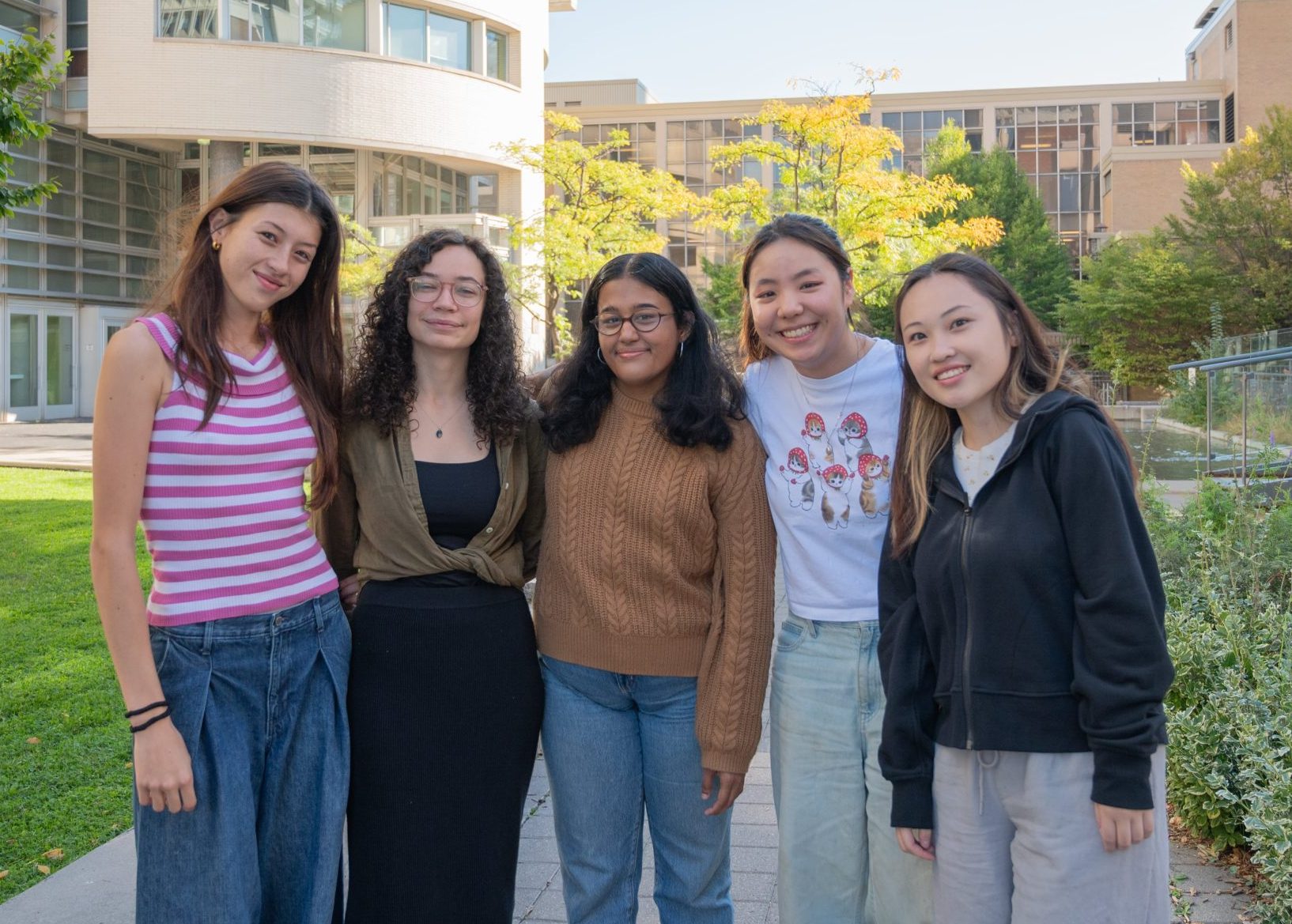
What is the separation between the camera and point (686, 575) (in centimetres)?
297

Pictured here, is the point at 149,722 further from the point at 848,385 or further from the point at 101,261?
the point at 101,261

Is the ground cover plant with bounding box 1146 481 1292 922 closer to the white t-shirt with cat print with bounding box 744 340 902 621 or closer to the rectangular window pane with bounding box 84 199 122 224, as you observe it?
the white t-shirt with cat print with bounding box 744 340 902 621

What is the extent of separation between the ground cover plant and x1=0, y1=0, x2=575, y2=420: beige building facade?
65.4 feet

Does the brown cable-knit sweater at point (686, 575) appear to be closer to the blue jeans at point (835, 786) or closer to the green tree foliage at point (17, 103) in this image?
the blue jeans at point (835, 786)

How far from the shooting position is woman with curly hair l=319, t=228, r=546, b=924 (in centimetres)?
293

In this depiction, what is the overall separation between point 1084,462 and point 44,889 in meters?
3.63

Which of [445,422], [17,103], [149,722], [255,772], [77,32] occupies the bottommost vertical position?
[255,772]

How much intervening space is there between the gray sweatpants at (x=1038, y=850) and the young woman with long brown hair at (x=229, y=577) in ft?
4.85

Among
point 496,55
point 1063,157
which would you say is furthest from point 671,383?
point 1063,157

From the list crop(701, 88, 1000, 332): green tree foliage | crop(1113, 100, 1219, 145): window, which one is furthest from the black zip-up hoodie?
crop(1113, 100, 1219, 145): window

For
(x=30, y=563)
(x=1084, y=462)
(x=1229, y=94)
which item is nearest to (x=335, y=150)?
(x=30, y=563)

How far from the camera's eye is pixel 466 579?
9.75 feet

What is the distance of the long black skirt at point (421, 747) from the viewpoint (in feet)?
9.61

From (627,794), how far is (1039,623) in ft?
4.03
